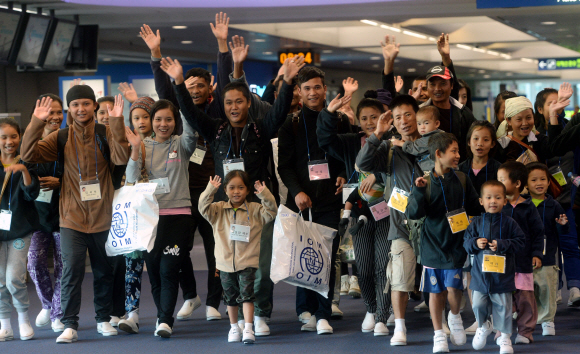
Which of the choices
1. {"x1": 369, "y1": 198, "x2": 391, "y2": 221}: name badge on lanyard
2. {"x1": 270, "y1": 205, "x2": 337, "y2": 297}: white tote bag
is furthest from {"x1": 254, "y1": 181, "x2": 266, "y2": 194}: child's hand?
{"x1": 369, "y1": 198, "x2": 391, "y2": 221}: name badge on lanyard

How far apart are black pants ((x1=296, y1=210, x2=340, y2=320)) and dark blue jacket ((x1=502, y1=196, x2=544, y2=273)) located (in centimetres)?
108

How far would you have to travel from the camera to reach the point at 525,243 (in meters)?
3.84

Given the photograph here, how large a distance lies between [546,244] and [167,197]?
2.52 metres

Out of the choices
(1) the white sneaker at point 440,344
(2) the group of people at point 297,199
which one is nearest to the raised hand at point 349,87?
(2) the group of people at point 297,199

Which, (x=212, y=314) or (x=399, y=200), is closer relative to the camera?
(x=399, y=200)

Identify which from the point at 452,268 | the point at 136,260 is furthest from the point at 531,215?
the point at 136,260

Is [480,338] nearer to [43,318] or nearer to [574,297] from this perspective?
[574,297]

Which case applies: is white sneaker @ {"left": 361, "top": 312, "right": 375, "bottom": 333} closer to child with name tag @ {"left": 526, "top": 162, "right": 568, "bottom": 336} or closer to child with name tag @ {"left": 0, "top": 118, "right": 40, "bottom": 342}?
child with name tag @ {"left": 526, "top": 162, "right": 568, "bottom": 336}

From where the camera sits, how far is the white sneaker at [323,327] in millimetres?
4172

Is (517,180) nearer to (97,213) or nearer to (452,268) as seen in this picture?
(452,268)

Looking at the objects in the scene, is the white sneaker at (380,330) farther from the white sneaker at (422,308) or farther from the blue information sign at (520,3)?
the blue information sign at (520,3)

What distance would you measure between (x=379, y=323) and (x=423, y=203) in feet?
3.05

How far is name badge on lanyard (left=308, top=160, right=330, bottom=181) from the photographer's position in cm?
419

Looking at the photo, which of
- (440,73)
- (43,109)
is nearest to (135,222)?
(43,109)
